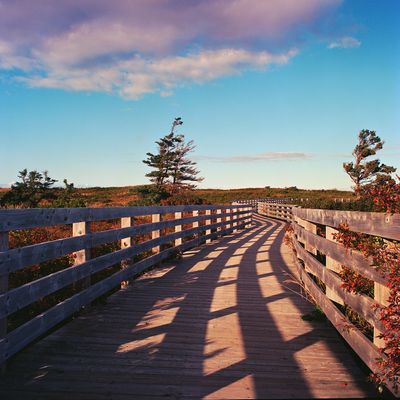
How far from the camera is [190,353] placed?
13.8 feet

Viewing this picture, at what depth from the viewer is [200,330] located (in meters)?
4.97

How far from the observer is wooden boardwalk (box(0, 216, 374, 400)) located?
11.2 ft

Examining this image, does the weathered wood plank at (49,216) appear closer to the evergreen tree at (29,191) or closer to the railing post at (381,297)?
the railing post at (381,297)

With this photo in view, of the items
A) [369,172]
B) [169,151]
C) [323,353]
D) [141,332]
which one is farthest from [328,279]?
[169,151]

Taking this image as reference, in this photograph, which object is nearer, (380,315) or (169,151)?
(380,315)

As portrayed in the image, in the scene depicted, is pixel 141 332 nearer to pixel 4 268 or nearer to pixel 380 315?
pixel 4 268

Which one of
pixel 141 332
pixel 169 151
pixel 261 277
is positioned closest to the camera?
pixel 141 332

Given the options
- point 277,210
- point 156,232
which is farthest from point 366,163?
point 156,232

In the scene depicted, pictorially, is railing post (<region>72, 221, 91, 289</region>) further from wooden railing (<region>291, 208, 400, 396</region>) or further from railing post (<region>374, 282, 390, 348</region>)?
railing post (<region>374, 282, 390, 348</region>)

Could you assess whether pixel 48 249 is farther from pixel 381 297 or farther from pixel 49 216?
pixel 381 297

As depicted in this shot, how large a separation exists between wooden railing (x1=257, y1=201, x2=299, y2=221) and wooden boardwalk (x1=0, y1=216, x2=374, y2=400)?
2302 centimetres

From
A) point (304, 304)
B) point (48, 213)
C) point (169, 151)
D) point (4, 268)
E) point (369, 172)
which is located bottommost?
point (304, 304)

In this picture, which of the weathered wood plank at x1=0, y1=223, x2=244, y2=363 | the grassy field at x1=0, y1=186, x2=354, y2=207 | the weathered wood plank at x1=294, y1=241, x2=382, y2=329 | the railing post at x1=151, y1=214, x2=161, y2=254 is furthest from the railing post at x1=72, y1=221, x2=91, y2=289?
the grassy field at x1=0, y1=186, x2=354, y2=207

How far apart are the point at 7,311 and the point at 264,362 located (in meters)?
2.40
